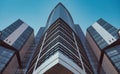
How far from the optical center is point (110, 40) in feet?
128

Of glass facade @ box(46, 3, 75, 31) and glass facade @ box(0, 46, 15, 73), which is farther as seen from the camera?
glass facade @ box(46, 3, 75, 31)

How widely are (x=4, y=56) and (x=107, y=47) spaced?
21.3 metres

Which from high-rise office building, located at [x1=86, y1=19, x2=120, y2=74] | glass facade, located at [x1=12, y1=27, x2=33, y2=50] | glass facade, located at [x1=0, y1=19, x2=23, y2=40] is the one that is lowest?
high-rise office building, located at [x1=86, y1=19, x2=120, y2=74]

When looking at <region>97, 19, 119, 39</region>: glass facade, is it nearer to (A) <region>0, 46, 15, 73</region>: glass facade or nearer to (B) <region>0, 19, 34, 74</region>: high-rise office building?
(B) <region>0, 19, 34, 74</region>: high-rise office building

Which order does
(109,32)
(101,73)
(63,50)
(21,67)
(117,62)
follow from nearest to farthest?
(63,50) < (117,62) < (101,73) < (21,67) < (109,32)

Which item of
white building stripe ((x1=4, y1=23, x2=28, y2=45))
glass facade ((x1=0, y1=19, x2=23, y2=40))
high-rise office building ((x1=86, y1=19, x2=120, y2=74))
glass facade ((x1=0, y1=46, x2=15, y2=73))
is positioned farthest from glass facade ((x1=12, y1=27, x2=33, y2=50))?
high-rise office building ((x1=86, y1=19, x2=120, y2=74))

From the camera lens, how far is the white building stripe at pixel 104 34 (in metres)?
38.9

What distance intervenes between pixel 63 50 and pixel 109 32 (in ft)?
73.1

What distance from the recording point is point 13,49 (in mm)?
38469

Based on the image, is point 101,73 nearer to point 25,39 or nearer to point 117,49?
point 117,49

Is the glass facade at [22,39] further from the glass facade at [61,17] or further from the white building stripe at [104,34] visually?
the white building stripe at [104,34]

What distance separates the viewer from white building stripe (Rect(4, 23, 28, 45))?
40256 mm

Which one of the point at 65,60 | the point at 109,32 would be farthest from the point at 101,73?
the point at 65,60

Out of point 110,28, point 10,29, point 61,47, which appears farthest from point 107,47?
point 10,29
